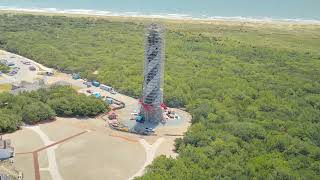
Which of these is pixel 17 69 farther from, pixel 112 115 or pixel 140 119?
pixel 140 119

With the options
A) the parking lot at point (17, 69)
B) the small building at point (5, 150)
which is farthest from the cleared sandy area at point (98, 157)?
the parking lot at point (17, 69)

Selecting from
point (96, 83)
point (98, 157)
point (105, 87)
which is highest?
point (96, 83)

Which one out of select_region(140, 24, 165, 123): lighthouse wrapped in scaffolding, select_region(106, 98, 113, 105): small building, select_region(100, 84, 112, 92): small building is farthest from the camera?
select_region(100, 84, 112, 92): small building

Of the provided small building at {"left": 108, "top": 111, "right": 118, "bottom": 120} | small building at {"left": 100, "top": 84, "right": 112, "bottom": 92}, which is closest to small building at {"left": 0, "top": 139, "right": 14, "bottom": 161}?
small building at {"left": 108, "top": 111, "right": 118, "bottom": 120}

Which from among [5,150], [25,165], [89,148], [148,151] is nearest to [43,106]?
[89,148]

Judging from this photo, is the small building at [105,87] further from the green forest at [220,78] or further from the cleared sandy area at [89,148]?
the cleared sandy area at [89,148]

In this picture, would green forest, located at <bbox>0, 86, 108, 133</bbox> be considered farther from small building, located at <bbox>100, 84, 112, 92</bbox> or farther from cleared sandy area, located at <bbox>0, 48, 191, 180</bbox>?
small building, located at <bbox>100, 84, 112, 92</bbox>
